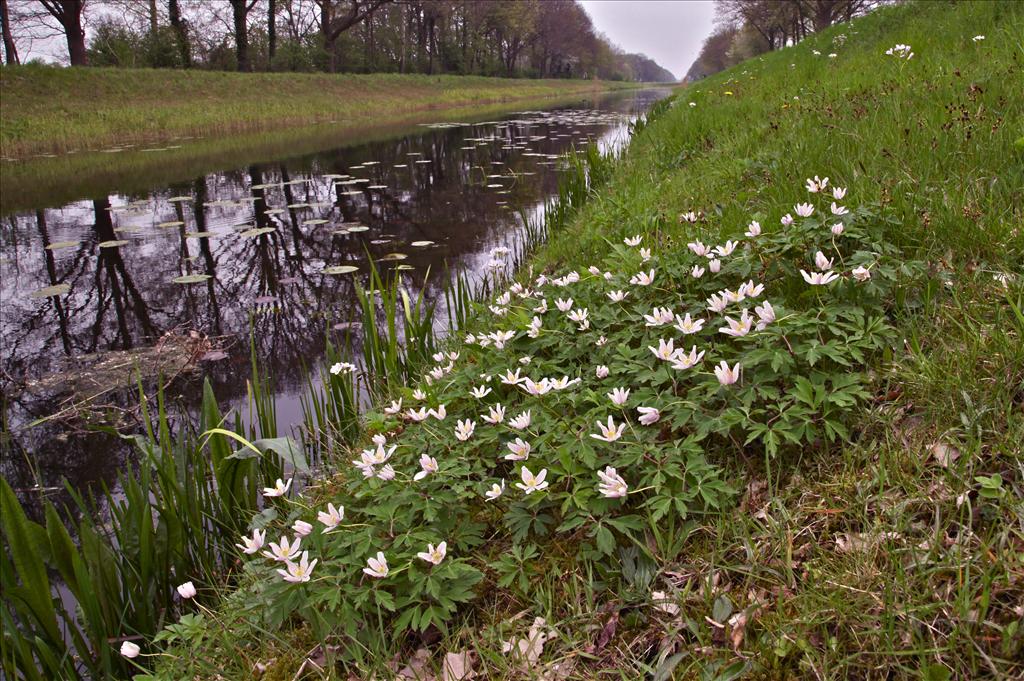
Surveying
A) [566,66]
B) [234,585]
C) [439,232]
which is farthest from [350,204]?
[566,66]

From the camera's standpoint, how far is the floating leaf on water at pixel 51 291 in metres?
4.90

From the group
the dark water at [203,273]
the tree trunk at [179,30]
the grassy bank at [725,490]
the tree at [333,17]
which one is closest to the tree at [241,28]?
the tree trunk at [179,30]

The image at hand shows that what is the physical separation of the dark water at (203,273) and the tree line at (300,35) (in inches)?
779

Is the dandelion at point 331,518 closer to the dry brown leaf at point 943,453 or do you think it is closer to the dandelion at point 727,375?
the dandelion at point 727,375

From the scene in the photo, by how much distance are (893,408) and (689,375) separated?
21.0 inches


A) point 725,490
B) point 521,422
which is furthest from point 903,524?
point 521,422

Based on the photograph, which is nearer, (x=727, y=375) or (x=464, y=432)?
(x=727, y=375)

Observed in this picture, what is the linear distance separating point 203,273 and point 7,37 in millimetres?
25840

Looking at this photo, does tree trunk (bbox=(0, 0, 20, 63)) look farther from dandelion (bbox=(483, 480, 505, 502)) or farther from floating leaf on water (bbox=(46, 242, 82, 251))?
dandelion (bbox=(483, 480, 505, 502))

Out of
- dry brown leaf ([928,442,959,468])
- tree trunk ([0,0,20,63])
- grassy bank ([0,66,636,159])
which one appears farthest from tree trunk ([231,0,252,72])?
dry brown leaf ([928,442,959,468])

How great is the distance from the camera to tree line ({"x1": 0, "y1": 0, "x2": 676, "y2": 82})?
→ 2406cm

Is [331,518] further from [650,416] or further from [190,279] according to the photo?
[190,279]

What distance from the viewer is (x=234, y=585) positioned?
2172mm

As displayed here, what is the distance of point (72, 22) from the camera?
22156 millimetres
